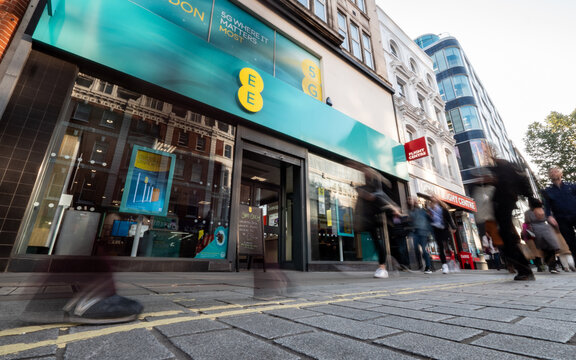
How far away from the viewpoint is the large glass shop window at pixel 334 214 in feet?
24.6

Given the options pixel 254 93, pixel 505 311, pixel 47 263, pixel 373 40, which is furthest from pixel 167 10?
pixel 373 40

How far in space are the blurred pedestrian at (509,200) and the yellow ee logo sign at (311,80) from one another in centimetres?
594

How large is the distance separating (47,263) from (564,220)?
977 centimetres

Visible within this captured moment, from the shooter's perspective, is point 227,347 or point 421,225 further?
point 421,225

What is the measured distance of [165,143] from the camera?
5852mm

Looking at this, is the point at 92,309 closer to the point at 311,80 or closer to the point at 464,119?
the point at 311,80

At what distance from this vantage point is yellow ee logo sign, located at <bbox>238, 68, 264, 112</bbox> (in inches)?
245

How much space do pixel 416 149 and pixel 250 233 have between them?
836 centimetres

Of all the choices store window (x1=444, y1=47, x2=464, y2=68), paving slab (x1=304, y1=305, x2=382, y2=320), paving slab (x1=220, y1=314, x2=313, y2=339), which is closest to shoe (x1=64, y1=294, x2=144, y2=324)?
paving slab (x1=220, y1=314, x2=313, y2=339)

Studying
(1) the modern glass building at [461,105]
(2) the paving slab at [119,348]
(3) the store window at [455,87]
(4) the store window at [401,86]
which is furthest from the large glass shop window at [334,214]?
(3) the store window at [455,87]

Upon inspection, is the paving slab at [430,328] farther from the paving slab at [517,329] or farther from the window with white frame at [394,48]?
the window with white frame at [394,48]

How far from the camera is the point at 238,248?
5.46 meters

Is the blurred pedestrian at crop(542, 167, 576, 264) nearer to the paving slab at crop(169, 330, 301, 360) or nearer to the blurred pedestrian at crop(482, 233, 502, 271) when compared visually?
the paving slab at crop(169, 330, 301, 360)

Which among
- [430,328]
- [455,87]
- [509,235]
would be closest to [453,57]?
[455,87]
